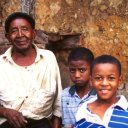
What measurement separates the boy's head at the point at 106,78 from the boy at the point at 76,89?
0.56 meters

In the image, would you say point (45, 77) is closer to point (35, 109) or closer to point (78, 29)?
point (35, 109)

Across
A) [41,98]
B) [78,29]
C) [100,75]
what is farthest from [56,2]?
[100,75]

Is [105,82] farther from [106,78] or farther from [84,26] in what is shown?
[84,26]

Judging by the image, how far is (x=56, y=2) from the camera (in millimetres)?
4910

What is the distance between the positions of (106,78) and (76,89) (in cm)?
73

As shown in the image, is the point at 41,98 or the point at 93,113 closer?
the point at 93,113

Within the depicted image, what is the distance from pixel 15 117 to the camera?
12.0 ft

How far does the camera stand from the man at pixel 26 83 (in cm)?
371

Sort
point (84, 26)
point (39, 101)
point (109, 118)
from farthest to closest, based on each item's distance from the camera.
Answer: point (84, 26)
point (39, 101)
point (109, 118)

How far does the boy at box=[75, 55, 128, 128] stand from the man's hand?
0.77m

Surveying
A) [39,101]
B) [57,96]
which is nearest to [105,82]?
[39,101]

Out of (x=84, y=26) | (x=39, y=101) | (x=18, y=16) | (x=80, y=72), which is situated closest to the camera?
(x=80, y=72)

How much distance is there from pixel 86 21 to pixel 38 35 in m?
0.58

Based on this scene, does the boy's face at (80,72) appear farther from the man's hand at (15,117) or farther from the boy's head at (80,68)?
the man's hand at (15,117)
